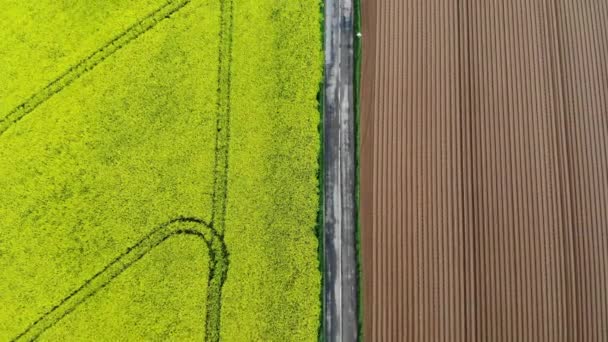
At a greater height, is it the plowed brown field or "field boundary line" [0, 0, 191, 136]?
"field boundary line" [0, 0, 191, 136]

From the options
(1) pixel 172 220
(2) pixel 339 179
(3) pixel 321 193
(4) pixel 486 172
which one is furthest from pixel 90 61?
(4) pixel 486 172

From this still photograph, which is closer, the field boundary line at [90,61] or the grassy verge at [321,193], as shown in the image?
the grassy verge at [321,193]

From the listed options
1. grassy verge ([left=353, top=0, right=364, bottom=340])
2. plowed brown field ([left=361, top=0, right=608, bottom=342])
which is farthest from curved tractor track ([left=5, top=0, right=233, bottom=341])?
plowed brown field ([left=361, top=0, right=608, bottom=342])

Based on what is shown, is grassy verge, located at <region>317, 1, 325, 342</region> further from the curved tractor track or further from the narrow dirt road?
the curved tractor track

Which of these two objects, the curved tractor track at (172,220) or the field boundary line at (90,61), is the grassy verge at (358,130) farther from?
the field boundary line at (90,61)

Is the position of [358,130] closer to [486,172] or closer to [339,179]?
[339,179]

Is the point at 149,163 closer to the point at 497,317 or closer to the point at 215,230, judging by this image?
the point at 215,230

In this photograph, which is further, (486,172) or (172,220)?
(172,220)

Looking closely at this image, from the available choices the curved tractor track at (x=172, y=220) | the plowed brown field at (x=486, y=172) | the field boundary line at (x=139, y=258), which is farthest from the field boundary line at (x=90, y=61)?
the plowed brown field at (x=486, y=172)
